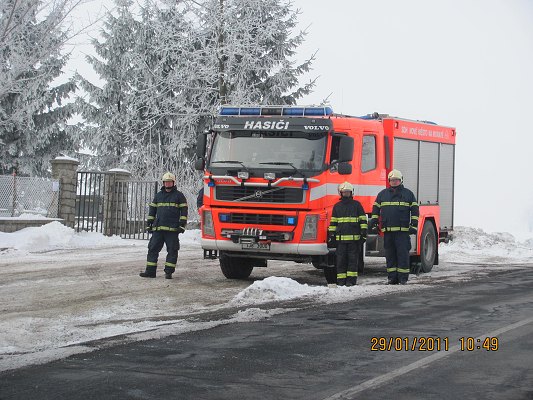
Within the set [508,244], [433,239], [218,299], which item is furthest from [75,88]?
[218,299]

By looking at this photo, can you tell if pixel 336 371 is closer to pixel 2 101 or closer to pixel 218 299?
pixel 218 299

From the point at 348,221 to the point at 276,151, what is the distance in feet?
5.63

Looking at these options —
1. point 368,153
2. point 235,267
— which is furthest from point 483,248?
point 235,267

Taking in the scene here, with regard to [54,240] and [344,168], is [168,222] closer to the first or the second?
[344,168]

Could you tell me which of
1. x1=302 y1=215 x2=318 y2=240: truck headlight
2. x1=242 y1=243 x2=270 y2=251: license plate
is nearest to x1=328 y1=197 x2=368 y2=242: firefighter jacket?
x1=302 y1=215 x2=318 y2=240: truck headlight

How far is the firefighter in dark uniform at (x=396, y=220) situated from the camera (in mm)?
15016

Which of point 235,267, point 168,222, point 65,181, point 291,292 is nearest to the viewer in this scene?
point 291,292

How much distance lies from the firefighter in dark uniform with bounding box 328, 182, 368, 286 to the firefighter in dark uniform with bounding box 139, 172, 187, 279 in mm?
2904

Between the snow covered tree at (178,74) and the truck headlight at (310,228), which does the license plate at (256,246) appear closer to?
the truck headlight at (310,228)

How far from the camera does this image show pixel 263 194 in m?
14.5

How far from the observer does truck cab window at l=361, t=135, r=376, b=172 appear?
15.6 metres

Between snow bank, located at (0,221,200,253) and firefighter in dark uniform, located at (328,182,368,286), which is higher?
firefighter in dark uniform, located at (328,182,368,286)

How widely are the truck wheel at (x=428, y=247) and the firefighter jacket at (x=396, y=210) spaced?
9.20 ft

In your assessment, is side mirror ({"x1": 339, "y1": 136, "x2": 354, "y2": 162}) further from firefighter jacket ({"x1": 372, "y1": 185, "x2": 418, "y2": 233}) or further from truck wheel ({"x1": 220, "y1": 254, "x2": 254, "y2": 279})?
truck wheel ({"x1": 220, "y1": 254, "x2": 254, "y2": 279})
